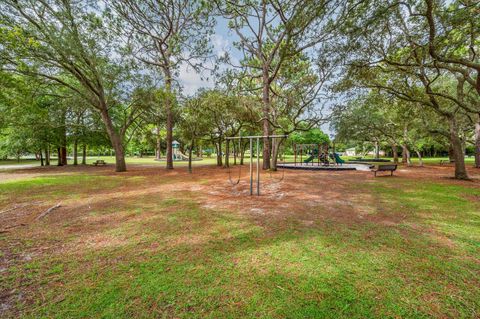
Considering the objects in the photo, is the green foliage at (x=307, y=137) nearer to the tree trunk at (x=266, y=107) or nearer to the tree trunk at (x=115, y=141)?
the tree trunk at (x=266, y=107)

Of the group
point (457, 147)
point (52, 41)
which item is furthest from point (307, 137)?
point (52, 41)

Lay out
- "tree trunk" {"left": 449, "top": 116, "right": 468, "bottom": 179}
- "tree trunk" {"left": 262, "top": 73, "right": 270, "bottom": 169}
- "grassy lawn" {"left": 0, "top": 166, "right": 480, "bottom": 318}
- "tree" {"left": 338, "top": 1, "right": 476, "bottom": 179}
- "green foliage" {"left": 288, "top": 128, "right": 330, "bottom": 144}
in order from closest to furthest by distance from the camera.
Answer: "grassy lawn" {"left": 0, "top": 166, "right": 480, "bottom": 318}
"tree" {"left": 338, "top": 1, "right": 476, "bottom": 179}
"tree trunk" {"left": 449, "top": 116, "right": 468, "bottom": 179}
"tree trunk" {"left": 262, "top": 73, "right": 270, "bottom": 169}
"green foliage" {"left": 288, "top": 128, "right": 330, "bottom": 144}

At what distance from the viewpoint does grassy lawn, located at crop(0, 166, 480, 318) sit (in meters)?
2.09

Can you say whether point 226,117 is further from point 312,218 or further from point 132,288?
point 132,288

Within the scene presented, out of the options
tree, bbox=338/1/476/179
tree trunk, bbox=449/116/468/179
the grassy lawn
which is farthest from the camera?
tree trunk, bbox=449/116/468/179

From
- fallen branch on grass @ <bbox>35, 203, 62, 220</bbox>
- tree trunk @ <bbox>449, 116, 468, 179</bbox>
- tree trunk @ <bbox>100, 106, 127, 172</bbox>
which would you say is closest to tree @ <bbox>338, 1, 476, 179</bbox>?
tree trunk @ <bbox>449, 116, 468, 179</bbox>

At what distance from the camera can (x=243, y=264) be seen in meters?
2.85

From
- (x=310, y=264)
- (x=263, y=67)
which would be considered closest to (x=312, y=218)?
(x=310, y=264)

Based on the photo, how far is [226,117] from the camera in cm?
1788

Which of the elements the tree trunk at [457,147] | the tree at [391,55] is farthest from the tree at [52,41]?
the tree trunk at [457,147]

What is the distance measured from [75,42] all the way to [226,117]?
10856mm

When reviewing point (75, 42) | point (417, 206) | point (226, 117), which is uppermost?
point (75, 42)

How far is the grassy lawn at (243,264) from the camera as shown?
2.09 metres

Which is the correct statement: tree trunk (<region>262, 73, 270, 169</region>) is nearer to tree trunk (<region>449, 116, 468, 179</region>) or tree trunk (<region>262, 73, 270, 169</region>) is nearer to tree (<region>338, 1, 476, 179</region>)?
tree (<region>338, 1, 476, 179</region>)
